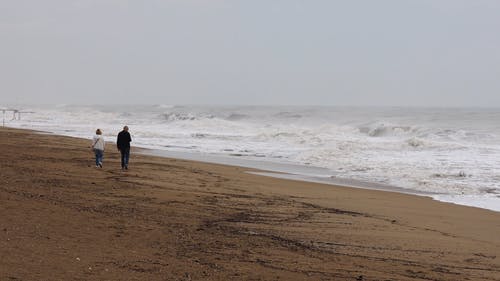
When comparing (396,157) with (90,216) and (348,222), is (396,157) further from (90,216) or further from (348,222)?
(90,216)

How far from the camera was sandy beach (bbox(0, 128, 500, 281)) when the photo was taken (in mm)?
6797

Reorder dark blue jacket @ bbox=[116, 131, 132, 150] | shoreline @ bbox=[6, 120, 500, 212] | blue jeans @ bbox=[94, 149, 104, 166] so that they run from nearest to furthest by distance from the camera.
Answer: shoreline @ bbox=[6, 120, 500, 212] → dark blue jacket @ bbox=[116, 131, 132, 150] → blue jeans @ bbox=[94, 149, 104, 166]

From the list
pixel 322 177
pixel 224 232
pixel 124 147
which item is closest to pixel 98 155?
pixel 124 147

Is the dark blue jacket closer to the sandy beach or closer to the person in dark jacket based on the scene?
the person in dark jacket

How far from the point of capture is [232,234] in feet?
29.0

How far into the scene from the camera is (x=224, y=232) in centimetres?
895

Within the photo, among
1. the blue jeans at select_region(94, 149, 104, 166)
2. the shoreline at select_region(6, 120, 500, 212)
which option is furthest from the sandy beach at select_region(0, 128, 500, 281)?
the blue jeans at select_region(94, 149, 104, 166)

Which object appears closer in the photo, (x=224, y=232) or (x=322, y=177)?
Result: (x=224, y=232)

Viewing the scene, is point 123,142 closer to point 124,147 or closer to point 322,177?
point 124,147

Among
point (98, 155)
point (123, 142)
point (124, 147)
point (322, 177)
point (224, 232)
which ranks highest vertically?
point (123, 142)

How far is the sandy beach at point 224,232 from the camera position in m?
6.80

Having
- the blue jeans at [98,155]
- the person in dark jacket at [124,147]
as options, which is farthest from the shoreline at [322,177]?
the blue jeans at [98,155]

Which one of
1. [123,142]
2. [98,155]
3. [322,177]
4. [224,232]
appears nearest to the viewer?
[224,232]

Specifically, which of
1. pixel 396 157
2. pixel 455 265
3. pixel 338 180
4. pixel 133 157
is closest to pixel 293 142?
pixel 396 157
